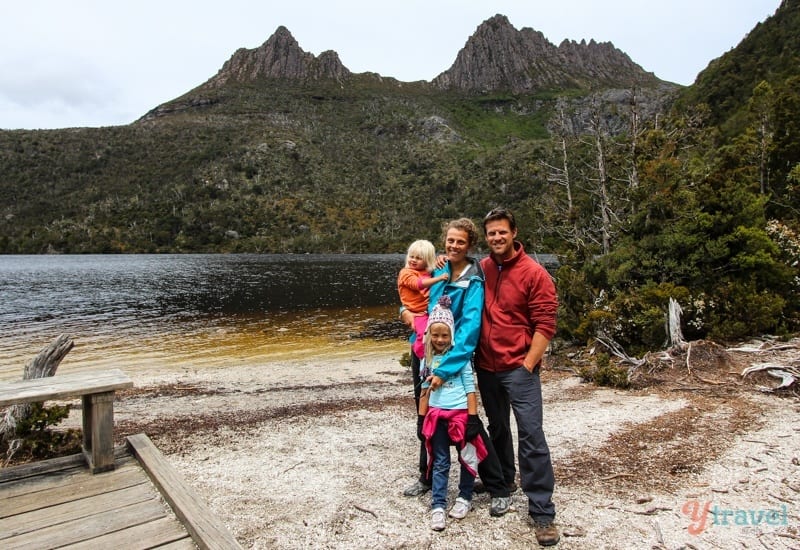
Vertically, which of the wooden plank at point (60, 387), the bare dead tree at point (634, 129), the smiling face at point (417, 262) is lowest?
the wooden plank at point (60, 387)

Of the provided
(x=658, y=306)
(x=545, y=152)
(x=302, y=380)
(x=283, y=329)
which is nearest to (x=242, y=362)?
(x=302, y=380)

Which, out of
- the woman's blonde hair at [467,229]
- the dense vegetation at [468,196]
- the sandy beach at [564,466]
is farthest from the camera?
the dense vegetation at [468,196]

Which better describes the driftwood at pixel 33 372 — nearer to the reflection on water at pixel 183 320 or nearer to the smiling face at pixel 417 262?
the smiling face at pixel 417 262

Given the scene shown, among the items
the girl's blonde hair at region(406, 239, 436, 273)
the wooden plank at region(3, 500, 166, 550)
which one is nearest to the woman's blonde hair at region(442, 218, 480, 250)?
the girl's blonde hair at region(406, 239, 436, 273)

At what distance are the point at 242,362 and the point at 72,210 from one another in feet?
554

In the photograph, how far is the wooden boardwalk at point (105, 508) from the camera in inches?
121

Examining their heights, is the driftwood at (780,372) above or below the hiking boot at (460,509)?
below

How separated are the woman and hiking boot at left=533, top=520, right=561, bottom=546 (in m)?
0.35

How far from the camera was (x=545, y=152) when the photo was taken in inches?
5138

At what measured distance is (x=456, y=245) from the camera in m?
3.70

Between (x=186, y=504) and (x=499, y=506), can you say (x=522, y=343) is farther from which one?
(x=186, y=504)

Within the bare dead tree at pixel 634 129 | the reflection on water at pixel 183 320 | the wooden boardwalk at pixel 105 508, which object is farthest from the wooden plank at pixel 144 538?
the bare dead tree at pixel 634 129

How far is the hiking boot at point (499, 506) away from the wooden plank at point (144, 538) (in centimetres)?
227

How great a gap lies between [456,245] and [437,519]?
217 cm
